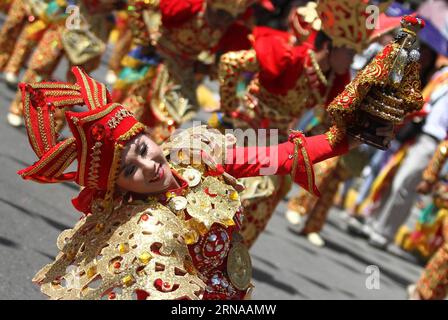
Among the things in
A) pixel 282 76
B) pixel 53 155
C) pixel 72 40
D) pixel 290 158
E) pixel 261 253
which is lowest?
pixel 261 253

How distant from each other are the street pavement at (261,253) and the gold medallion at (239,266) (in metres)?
1.08

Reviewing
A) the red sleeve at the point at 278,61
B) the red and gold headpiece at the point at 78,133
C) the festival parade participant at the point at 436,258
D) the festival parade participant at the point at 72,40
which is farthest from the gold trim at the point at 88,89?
the festival parade participant at the point at 72,40

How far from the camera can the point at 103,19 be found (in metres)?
7.94

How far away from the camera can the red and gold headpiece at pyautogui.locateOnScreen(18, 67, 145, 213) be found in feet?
11.8

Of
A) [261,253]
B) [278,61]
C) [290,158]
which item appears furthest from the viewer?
[261,253]

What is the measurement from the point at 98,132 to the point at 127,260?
44cm

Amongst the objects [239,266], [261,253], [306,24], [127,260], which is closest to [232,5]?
[306,24]

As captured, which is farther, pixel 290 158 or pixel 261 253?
pixel 261 253

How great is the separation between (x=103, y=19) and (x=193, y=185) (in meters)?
4.22

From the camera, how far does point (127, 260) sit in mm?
3559

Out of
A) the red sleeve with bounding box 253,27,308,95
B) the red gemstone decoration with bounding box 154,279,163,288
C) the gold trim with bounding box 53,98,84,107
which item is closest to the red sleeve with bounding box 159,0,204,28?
the red sleeve with bounding box 253,27,308,95

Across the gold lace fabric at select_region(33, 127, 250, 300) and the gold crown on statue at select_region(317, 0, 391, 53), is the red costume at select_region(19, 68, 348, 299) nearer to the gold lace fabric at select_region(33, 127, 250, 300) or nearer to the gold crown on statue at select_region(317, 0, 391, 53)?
the gold lace fabric at select_region(33, 127, 250, 300)

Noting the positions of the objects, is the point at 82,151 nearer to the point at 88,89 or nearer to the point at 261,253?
the point at 88,89
